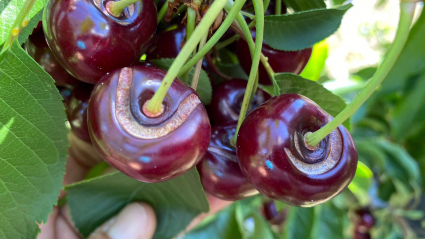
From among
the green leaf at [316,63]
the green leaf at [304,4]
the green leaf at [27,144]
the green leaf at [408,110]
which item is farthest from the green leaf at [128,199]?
the green leaf at [408,110]

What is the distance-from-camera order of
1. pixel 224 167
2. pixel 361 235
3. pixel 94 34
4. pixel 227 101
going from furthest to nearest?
pixel 361 235, pixel 227 101, pixel 224 167, pixel 94 34

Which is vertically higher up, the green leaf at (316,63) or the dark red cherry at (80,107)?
the dark red cherry at (80,107)

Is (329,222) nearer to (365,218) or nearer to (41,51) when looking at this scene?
(365,218)

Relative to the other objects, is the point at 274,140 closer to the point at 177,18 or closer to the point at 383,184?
the point at 177,18

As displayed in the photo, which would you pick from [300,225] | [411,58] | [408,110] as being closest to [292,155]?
[300,225]

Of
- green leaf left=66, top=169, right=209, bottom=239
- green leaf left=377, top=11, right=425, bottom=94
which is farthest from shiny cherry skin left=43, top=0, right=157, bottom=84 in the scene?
green leaf left=377, top=11, right=425, bottom=94

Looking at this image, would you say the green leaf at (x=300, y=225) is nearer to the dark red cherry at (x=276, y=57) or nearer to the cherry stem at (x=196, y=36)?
the dark red cherry at (x=276, y=57)
